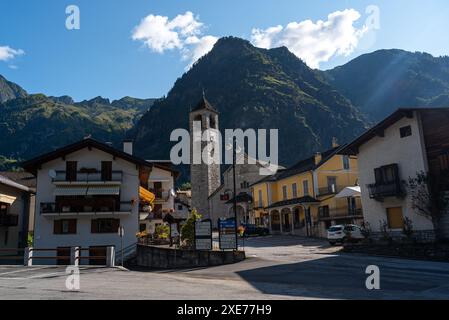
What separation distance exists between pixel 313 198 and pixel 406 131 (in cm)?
1671

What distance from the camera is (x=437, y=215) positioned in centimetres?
2402

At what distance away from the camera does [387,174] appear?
91.6 feet

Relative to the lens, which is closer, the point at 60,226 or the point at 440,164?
the point at 440,164

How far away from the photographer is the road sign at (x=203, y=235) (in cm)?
2316

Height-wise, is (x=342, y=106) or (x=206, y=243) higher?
(x=342, y=106)

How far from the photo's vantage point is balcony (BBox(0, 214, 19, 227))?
34.9 metres

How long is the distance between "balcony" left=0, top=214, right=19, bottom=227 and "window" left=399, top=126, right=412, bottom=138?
3406 centimetres

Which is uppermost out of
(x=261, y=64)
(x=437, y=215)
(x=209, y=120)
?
(x=261, y=64)

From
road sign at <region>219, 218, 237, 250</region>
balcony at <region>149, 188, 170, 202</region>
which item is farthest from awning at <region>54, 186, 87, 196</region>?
balcony at <region>149, 188, 170, 202</region>

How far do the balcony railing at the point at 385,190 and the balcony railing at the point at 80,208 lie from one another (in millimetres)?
18876

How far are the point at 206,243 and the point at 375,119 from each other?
616ft

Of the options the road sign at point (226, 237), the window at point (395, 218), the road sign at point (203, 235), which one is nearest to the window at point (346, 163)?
the window at point (395, 218)

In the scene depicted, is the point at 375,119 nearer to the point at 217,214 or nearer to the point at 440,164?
the point at 217,214
